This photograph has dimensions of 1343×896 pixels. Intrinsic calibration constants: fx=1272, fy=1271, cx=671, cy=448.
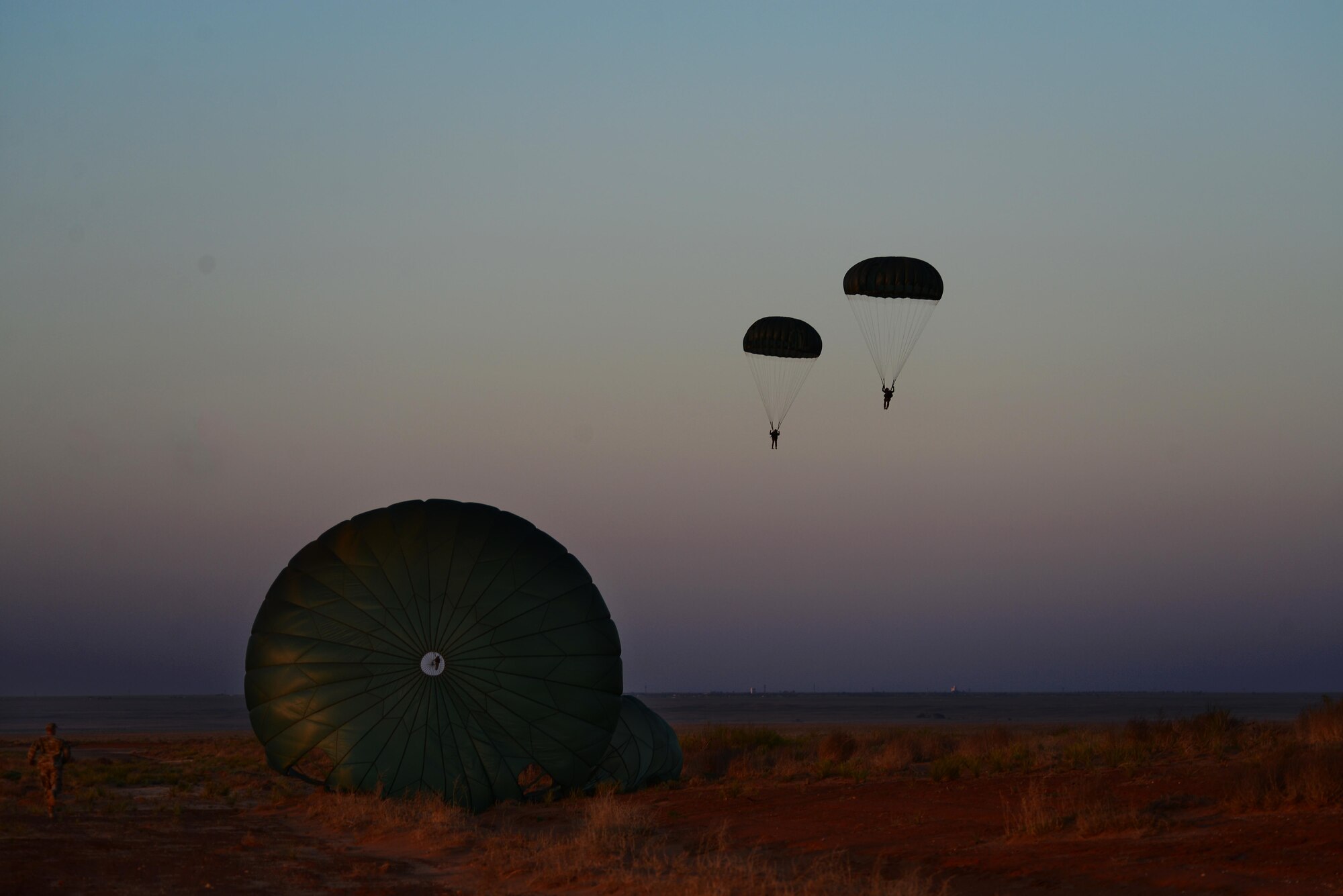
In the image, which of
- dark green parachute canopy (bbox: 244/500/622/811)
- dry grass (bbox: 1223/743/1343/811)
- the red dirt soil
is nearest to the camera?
the red dirt soil

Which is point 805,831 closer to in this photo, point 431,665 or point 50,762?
point 431,665

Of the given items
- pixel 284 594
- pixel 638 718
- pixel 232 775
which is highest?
pixel 284 594

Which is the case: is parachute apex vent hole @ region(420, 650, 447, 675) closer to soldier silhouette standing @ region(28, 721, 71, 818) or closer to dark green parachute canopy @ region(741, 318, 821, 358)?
soldier silhouette standing @ region(28, 721, 71, 818)

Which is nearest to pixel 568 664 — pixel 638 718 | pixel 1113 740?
pixel 638 718

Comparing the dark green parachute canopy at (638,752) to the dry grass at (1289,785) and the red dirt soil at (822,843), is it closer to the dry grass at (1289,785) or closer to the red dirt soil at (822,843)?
the red dirt soil at (822,843)

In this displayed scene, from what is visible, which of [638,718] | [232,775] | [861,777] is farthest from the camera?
[232,775]

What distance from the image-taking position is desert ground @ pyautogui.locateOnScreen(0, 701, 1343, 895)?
14.5 metres

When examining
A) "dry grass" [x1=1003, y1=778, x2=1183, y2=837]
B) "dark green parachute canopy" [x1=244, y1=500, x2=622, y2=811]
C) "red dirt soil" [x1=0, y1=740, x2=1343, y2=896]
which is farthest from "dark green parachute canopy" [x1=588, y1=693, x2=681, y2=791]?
"dry grass" [x1=1003, y1=778, x2=1183, y2=837]

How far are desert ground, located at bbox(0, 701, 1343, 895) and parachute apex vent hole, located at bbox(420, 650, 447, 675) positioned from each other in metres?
2.26

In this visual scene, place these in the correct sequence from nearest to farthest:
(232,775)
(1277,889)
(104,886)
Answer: (1277,889)
(104,886)
(232,775)

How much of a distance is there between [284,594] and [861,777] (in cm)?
1167

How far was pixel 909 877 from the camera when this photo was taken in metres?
14.8

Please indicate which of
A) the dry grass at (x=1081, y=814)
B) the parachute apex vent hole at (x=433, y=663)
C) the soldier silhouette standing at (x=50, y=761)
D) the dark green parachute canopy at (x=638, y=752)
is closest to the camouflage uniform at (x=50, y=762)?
the soldier silhouette standing at (x=50, y=761)

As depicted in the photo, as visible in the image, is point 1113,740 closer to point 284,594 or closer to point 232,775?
point 284,594
